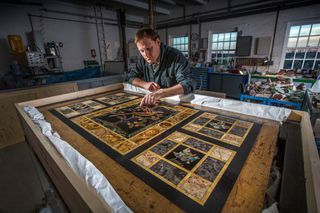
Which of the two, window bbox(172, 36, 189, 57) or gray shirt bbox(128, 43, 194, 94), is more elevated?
window bbox(172, 36, 189, 57)

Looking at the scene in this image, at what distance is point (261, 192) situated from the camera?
471mm

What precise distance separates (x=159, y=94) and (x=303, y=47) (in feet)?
14.6

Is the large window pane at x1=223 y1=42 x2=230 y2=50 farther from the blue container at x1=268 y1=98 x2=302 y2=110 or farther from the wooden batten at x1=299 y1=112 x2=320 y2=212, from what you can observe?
the wooden batten at x1=299 y1=112 x2=320 y2=212

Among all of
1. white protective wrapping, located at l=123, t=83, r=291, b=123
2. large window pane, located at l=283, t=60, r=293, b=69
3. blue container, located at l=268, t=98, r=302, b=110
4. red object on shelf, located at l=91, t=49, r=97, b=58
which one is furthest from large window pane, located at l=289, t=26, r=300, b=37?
red object on shelf, located at l=91, t=49, r=97, b=58

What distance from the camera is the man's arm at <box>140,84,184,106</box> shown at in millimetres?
1160

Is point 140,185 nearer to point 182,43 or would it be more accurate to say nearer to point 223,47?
point 223,47

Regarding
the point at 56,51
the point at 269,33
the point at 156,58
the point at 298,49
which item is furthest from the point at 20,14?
the point at 298,49

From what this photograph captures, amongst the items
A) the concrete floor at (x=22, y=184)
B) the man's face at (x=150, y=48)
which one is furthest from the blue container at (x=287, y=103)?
the concrete floor at (x=22, y=184)

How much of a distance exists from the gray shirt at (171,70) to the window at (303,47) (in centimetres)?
396

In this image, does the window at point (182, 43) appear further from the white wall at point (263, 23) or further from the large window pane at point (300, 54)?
the large window pane at point (300, 54)

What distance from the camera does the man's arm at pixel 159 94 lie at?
3.81 feet

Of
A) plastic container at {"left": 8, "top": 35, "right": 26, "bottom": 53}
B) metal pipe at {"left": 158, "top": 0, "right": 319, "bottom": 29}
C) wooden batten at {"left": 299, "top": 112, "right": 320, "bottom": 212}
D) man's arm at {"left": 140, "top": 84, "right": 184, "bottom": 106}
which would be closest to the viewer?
wooden batten at {"left": 299, "top": 112, "right": 320, "bottom": 212}

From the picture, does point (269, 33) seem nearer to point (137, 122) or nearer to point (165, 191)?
point (137, 122)

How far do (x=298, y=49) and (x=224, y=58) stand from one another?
1.73m
